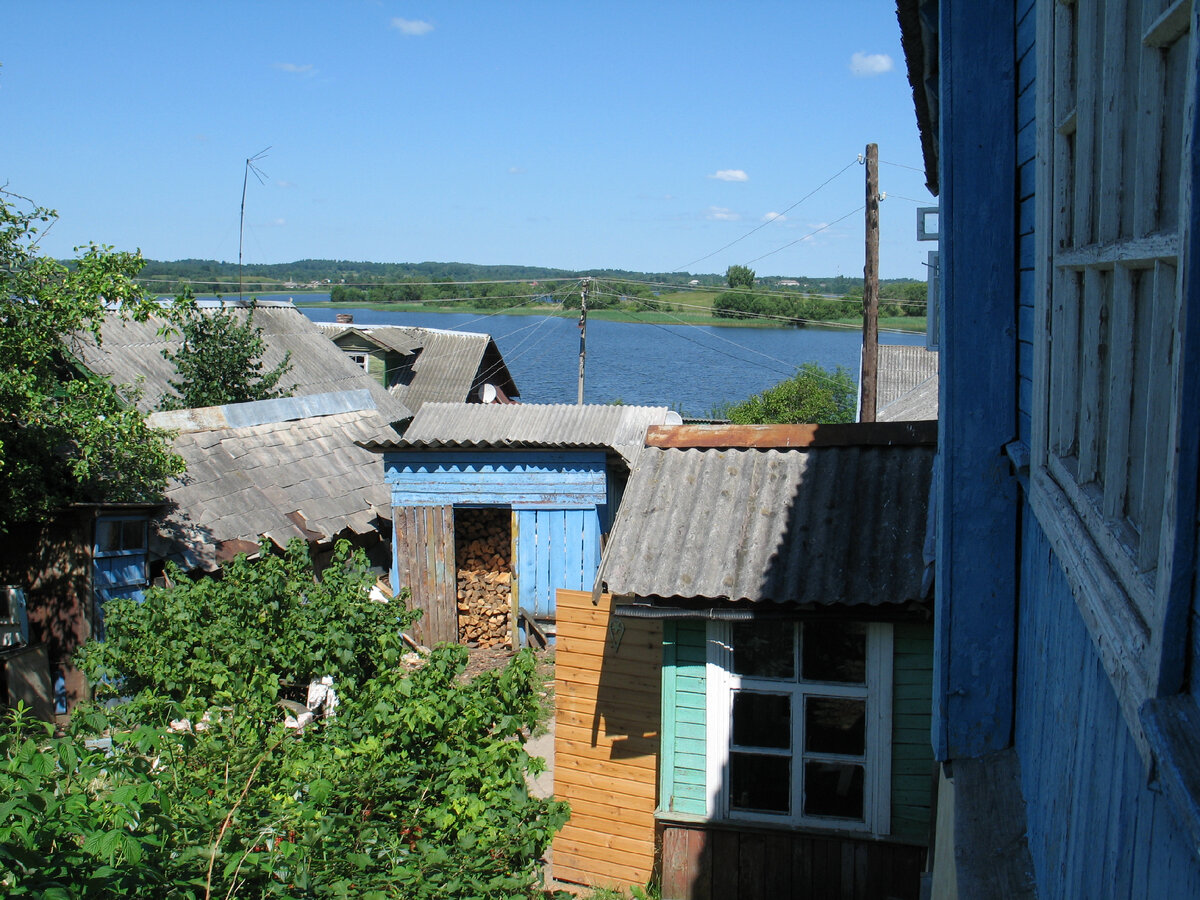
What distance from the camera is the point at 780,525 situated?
20.0ft

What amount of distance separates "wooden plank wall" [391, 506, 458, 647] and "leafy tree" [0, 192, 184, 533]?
384 cm

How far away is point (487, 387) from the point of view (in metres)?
33.4

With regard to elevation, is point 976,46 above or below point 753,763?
above

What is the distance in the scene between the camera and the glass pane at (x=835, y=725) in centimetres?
601

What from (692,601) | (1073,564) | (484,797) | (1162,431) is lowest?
(484,797)

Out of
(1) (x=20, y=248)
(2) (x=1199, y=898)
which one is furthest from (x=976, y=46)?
(1) (x=20, y=248)

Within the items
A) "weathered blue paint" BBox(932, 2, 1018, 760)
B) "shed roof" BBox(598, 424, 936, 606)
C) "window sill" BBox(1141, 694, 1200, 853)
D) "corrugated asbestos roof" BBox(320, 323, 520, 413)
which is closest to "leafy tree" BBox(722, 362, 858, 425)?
"corrugated asbestos roof" BBox(320, 323, 520, 413)

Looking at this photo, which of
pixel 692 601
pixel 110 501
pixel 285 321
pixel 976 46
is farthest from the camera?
pixel 285 321

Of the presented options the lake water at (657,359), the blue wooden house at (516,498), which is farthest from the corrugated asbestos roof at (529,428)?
the lake water at (657,359)

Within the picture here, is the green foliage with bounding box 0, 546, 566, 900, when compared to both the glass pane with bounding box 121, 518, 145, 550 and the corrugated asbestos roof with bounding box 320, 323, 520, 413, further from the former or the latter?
the corrugated asbestos roof with bounding box 320, 323, 520, 413

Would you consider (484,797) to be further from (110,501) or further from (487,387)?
(487,387)

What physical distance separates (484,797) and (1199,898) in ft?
12.3

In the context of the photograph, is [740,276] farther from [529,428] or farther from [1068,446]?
[1068,446]

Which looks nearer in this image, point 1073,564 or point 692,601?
point 1073,564
